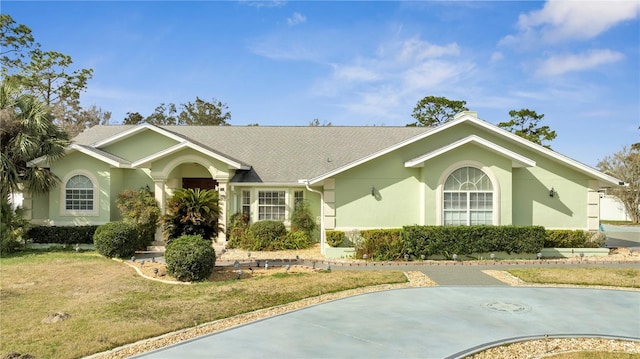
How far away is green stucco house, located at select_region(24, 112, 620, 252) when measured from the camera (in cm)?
1661

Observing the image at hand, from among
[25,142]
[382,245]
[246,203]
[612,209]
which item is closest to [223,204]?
[246,203]

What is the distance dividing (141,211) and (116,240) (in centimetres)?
301

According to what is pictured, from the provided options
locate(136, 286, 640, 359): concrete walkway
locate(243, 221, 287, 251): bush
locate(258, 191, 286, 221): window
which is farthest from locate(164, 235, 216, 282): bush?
locate(258, 191, 286, 221): window

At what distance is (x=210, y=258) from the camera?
1225cm

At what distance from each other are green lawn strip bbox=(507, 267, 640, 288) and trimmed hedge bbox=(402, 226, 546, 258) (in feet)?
6.79

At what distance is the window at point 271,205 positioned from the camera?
810 inches

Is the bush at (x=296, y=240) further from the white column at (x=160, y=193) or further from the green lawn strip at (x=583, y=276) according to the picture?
the green lawn strip at (x=583, y=276)

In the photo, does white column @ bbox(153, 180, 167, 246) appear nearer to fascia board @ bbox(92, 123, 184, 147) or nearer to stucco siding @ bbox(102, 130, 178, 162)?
fascia board @ bbox(92, 123, 184, 147)

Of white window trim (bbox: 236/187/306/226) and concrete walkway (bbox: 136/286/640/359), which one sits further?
white window trim (bbox: 236/187/306/226)

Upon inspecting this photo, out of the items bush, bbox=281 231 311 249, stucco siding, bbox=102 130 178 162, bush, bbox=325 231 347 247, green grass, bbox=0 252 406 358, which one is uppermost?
stucco siding, bbox=102 130 178 162

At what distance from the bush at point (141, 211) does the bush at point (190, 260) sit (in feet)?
20.9

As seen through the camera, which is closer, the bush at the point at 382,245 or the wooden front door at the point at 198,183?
the bush at the point at 382,245

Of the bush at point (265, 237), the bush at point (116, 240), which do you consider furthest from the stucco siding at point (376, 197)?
the bush at point (116, 240)

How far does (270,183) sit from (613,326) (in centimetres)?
1527
